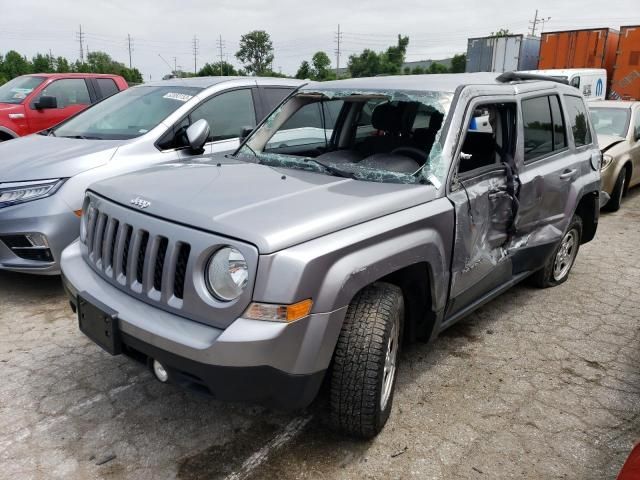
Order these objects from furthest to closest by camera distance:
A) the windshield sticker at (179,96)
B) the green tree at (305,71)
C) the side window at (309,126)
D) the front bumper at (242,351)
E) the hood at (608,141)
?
the green tree at (305,71) → the hood at (608,141) → the windshield sticker at (179,96) → the side window at (309,126) → the front bumper at (242,351)

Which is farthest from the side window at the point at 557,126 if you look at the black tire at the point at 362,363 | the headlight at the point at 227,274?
the headlight at the point at 227,274

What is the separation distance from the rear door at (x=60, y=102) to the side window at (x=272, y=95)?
4148mm

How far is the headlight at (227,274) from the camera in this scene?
214cm

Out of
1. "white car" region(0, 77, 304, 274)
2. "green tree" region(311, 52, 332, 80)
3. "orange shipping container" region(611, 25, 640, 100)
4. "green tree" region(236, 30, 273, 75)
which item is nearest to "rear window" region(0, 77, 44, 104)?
"white car" region(0, 77, 304, 274)

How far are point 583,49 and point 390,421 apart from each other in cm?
1706

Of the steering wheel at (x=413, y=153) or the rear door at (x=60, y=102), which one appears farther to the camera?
the rear door at (x=60, y=102)

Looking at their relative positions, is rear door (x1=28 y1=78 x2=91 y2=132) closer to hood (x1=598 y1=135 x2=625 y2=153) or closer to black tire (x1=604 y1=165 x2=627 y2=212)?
hood (x1=598 y1=135 x2=625 y2=153)

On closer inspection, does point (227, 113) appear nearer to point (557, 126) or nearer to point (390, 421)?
point (557, 126)

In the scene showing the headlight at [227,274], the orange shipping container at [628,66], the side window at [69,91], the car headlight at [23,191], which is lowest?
the car headlight at [23,191]

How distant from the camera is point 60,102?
8.65 m

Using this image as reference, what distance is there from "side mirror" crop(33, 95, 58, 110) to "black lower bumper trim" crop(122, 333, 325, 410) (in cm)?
705

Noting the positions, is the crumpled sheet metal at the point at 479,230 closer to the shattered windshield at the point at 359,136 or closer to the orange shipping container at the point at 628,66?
the shattered windshield at the point at 359,136

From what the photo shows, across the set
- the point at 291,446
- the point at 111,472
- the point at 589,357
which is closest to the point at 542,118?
the point at 589,357

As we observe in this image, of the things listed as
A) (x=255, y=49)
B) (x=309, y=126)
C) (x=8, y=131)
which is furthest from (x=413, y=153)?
(x=255, y=49)
